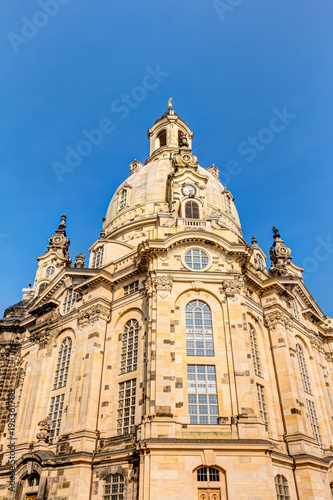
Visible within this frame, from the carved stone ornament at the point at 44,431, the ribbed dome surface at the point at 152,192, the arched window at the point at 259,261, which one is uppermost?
the ribbed dome surface at the point at 152,192

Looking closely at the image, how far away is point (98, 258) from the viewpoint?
43062 mm

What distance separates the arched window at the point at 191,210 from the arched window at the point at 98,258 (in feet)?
33.0

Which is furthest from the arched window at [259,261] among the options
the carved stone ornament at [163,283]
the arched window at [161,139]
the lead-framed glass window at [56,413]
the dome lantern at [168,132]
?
the arched window at [161,139]

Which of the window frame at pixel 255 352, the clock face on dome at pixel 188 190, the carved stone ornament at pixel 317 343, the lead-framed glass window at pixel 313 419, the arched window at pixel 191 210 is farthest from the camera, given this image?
the carved stone ornament at pixel 317 343

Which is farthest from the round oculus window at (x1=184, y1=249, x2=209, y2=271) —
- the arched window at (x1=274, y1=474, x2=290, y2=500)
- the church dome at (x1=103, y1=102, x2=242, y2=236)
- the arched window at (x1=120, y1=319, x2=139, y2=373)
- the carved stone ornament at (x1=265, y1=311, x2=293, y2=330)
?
the arched window at (x1=274, y1=474, x2=290, y2=500)

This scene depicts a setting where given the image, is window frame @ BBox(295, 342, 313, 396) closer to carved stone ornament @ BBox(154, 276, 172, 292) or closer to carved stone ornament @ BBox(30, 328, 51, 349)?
carved stone ornament @ BBox(154, 276, 172, 292)

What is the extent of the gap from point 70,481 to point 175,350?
454 inches

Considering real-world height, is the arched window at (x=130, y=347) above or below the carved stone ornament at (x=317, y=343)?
below

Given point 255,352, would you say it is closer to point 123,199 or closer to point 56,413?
point 56,413

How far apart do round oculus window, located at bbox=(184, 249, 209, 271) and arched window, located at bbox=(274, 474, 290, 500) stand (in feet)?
52.7

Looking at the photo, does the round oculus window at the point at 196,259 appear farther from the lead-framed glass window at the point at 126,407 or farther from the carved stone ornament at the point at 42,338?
the carved stone ornament at the point at 42,338

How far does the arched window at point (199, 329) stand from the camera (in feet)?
100

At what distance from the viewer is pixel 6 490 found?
35.2m

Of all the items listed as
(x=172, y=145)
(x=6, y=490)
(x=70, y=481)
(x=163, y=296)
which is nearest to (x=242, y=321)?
(x=163, y=296)
